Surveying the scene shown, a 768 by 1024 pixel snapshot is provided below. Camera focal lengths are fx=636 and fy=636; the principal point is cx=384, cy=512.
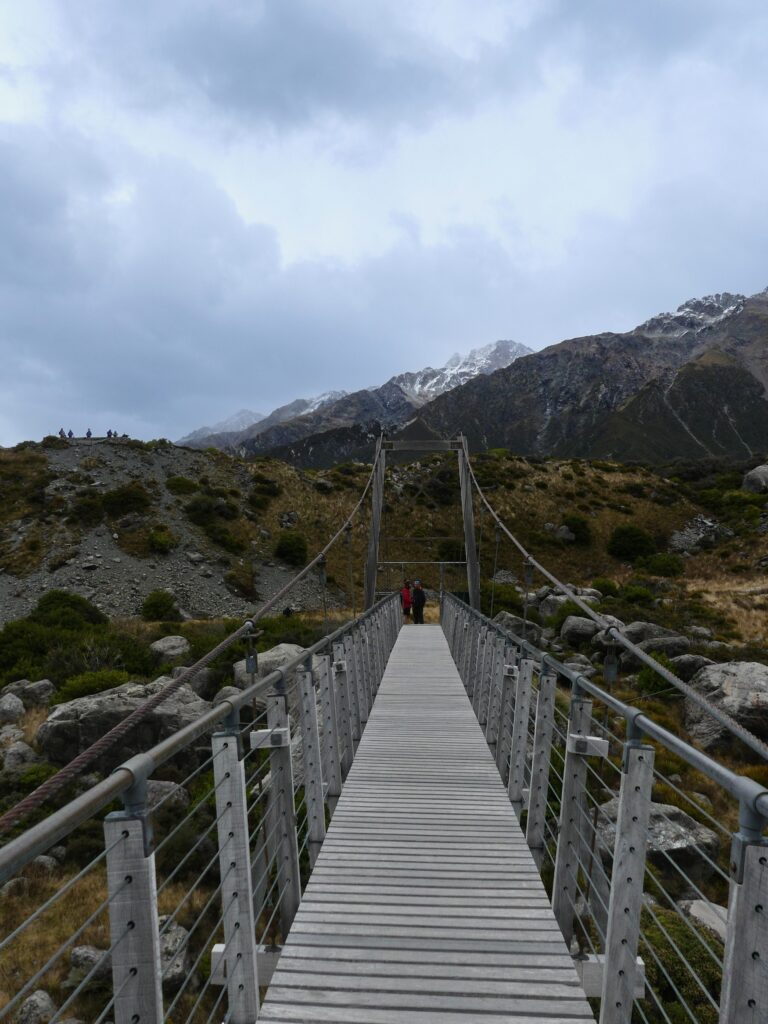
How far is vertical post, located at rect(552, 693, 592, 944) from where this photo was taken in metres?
3.03

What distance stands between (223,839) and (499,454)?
4250cm

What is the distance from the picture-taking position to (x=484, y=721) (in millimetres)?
6984

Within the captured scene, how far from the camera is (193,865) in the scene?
7301mm

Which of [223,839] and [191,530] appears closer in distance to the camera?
[223,839]

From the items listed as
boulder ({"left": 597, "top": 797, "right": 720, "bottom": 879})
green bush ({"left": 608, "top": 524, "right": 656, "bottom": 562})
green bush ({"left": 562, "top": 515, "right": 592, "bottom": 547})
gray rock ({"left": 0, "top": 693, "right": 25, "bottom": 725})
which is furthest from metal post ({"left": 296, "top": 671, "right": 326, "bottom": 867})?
green bush ({"left": 562, "top": 515, "right": 592, "bottom": 547})

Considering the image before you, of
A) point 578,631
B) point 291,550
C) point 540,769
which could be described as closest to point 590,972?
point 540,769

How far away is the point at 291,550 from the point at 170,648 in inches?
544

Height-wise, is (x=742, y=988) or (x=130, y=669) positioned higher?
(x=742, y=988)

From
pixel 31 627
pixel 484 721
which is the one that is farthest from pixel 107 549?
pixel 484 721

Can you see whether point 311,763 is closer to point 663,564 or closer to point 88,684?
point 88,684

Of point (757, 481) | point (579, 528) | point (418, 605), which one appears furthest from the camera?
point (757, 481)

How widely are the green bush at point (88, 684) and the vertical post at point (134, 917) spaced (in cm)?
1110

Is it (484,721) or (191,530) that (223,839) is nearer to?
(484,721)

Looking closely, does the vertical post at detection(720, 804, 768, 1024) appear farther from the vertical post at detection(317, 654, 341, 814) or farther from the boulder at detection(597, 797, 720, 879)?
the boulder at detection(597, 797, 720, 879)
